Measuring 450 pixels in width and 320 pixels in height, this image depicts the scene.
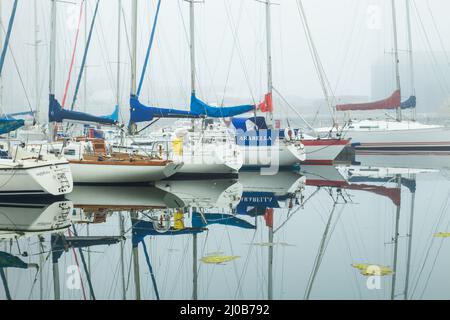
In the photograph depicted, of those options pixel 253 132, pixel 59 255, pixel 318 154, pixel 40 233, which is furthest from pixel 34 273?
pixel 318 154

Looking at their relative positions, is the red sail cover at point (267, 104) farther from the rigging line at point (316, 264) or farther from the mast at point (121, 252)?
the rigging line at point (316, 264)

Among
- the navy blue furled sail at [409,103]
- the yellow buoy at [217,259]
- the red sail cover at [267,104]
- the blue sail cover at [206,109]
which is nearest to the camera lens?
the yellow buoy at [217,259]

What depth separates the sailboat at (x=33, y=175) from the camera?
19.7 m

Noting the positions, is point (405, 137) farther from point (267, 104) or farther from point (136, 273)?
point (136, 273)

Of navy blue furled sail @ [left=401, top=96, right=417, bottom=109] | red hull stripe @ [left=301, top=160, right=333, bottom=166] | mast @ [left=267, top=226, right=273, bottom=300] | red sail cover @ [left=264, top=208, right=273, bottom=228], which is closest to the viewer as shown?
mast @ [left=267, top=226, right=273, bottom=300]

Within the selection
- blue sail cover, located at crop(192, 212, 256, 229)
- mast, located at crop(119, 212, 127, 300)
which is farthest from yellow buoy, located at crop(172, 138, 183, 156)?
mast, located at crop(119, 212, 127, 300)

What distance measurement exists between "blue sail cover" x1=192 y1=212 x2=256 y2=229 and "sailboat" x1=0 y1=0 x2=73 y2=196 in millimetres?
5303

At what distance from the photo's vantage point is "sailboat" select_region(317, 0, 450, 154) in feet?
162

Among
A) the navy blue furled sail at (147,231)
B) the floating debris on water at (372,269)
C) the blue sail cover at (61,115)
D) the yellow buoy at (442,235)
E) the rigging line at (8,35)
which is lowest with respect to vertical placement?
the navy blue furled sail at (147,231)

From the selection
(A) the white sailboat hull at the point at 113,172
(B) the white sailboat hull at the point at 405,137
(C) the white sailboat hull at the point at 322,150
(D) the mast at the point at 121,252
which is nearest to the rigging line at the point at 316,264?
(D) the mast at the point at 121,252

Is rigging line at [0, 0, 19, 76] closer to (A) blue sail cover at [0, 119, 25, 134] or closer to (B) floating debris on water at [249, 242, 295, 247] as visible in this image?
(A) blue sail cover at [0, 119, 25, 134]

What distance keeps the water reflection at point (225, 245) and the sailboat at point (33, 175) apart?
17.5 inches

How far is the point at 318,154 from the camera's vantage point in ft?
125
